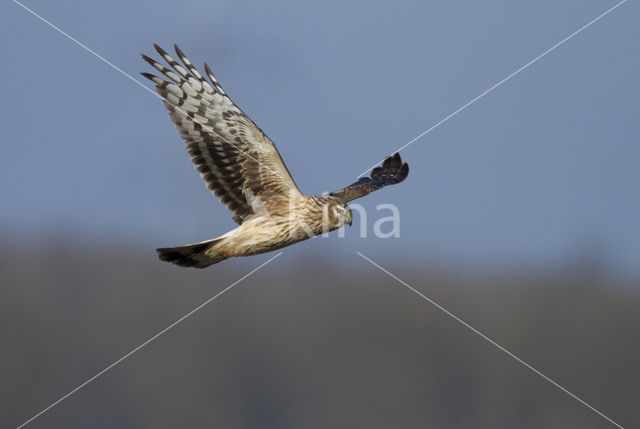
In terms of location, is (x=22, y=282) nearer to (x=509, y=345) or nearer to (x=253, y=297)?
(x=253, y=297)

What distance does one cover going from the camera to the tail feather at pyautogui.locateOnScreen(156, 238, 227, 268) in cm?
797

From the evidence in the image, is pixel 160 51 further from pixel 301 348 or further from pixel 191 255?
pixel 301 348

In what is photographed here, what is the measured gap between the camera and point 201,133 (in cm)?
841

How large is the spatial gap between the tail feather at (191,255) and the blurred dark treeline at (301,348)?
111 ft

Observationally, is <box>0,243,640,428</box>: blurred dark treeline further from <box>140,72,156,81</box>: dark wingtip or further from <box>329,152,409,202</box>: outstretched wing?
<box>140,72,156,81</box>: dark wingtip

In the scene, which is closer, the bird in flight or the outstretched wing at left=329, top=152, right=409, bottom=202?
the bird in flight

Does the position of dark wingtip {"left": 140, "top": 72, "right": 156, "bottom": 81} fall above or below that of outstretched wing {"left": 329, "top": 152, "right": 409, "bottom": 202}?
above

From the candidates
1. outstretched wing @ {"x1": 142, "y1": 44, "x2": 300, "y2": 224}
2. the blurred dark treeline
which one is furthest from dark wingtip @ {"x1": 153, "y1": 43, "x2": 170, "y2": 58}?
the blurred dark treeline

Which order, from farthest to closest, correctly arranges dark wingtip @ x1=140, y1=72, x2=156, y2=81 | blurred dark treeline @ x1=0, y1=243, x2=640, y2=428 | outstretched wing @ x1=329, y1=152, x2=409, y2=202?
blurred dark treeline @ x1=0, y1=243, x2=640, y2=428 < outstretched wing @ x1=329, y1=152, x2=409, y2=202 < dark wingtip @ x1=140, y1=72, x2=156, y2=81

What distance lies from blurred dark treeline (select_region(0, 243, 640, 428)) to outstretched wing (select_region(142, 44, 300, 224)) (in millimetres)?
33829

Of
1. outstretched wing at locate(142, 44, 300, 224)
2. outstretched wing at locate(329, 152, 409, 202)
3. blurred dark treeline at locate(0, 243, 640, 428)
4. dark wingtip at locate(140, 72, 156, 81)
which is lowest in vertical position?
blurred dark treeline at locate(0, 243, 640, 428)

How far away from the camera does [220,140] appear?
836 cm

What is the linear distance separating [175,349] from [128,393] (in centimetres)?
463

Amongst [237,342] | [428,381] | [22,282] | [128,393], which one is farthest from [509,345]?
[22,282]
